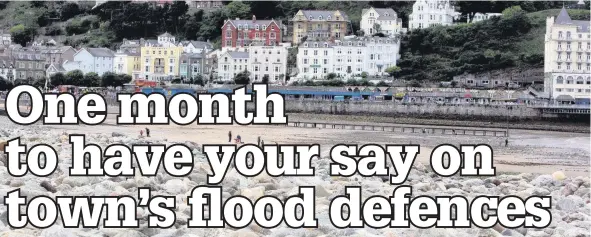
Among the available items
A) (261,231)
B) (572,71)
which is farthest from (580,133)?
(261,231)

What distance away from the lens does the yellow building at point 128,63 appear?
56656mm

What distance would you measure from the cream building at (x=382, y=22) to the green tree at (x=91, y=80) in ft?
53.6

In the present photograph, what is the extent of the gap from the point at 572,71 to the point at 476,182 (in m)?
35.7

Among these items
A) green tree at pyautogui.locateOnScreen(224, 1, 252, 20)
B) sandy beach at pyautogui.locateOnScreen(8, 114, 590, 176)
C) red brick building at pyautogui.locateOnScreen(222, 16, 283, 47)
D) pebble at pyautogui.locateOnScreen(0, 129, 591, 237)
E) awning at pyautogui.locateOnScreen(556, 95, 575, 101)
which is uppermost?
green tree at pyautogui.locateOnScreen(224, 1, 252, 20)

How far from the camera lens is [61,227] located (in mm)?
8930

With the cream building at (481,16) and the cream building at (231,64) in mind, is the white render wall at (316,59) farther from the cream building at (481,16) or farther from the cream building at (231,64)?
the cream building at (481,16)

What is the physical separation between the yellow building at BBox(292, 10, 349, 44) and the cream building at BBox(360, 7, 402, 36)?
1.48 m

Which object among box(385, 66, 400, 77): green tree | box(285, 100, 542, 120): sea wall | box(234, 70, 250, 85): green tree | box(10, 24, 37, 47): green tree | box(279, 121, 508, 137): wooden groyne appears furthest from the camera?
box(10, 24, 37, 47): green tree

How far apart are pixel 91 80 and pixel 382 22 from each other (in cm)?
1747

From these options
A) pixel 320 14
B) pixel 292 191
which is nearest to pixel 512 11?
pixel 320 14

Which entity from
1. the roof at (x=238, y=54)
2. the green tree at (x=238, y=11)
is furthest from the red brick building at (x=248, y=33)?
the green tree at (x=238, y=11)

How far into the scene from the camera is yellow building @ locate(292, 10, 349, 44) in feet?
194

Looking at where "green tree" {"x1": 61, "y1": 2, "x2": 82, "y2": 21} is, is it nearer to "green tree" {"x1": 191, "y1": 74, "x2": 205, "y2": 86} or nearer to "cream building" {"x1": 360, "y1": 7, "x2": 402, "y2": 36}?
"green tree" {"x1": 191, "y1": 74, "x2": 205, "y2": 86}

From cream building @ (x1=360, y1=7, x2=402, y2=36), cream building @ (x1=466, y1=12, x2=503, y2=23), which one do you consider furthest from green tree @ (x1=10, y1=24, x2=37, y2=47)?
cream building @ (x1=466, y1=12, x2=503, y2=23)
